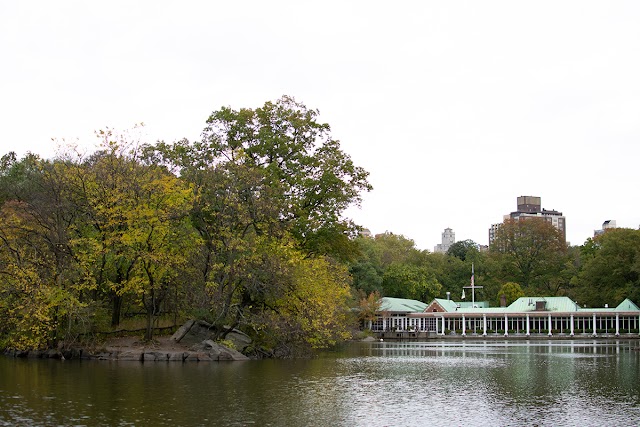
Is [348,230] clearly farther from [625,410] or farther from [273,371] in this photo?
[625,410]

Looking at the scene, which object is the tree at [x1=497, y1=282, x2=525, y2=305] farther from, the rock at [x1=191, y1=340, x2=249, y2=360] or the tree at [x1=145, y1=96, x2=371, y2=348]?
the rock at [x1=191, y1=340, x2=249, y2=360]

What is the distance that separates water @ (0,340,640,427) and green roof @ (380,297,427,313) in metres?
57.3

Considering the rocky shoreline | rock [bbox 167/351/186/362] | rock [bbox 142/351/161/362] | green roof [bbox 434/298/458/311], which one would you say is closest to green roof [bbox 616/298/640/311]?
green roof [bbox 434/298/458/311]

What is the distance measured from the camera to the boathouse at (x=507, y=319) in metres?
84.9

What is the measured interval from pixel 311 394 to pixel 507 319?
71.5 m

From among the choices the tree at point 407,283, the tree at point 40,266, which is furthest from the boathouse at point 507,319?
the tree at point 40,266

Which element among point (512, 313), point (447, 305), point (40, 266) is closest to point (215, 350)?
point (40, 266)

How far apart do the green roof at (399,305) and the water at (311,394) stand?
57291 mm

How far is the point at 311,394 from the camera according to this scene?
22.3 meters

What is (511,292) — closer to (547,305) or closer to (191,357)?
(547,305)

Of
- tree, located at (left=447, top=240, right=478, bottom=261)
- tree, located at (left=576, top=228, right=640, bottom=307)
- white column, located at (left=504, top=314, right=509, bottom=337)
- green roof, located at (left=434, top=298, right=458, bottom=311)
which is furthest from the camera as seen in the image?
tree, located at (left=447, top=240, right=478, bottom=261)

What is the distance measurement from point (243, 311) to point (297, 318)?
293cm

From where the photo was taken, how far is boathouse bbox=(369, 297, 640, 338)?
278 feet

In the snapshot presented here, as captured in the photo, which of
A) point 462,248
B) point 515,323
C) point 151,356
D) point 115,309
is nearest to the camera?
point 151,356
